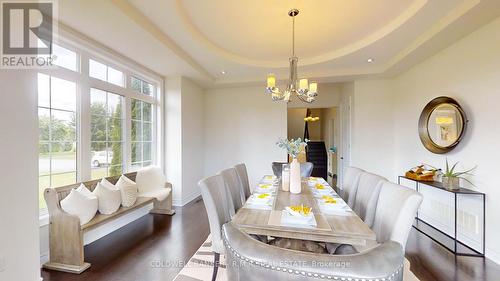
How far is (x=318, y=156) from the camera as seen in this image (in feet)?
29.1

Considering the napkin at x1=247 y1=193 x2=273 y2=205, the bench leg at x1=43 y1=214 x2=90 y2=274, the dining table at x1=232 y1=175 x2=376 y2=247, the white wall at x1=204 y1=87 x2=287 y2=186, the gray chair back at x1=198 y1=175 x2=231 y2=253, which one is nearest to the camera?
the dining table at x1=232 y1=175 x2=376 y2=247

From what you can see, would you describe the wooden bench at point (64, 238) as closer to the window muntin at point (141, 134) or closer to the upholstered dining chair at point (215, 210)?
the upholstered dining chair at point (215, 210)

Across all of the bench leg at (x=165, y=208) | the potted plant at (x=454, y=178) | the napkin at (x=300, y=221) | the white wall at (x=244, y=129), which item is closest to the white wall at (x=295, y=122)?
the white wall at (x=244, y=129)

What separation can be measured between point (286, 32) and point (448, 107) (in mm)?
2456

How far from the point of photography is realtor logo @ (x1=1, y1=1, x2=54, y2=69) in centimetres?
185

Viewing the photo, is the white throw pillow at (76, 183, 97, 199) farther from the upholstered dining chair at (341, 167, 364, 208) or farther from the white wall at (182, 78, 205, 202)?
the upholstered dining chair at (341, 167, 364, 208)

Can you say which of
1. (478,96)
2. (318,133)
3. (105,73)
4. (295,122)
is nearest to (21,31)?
(105,73)

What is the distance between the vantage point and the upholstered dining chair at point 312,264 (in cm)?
67

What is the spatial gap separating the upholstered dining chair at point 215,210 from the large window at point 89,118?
194 cm

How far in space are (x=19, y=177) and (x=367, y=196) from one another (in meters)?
3.17

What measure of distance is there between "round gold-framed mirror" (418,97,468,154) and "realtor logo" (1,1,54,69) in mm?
4765

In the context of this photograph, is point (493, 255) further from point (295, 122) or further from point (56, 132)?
point (295, 122)

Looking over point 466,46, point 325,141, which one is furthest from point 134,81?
point 325,141

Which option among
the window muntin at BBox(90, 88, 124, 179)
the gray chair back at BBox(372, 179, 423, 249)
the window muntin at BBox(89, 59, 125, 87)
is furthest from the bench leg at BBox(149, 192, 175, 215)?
the gray chair back at BBox(372, 179, 423, 249)
